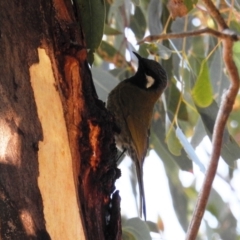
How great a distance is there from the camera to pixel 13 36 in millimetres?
1388

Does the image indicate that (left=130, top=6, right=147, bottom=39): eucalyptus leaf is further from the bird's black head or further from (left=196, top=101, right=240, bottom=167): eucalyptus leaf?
(left=196, top=101, right=240, bottom=167): eucalyptus leaf

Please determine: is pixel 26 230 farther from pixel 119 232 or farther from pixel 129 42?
pixel 129 42

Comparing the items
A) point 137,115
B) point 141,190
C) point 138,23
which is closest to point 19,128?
point 141,190

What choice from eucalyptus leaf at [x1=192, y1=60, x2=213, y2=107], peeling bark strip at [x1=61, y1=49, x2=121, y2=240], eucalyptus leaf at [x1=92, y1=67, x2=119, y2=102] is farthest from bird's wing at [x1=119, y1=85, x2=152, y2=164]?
peeling bark strip at [x1=61, y1=49, x2=121, y2=240]

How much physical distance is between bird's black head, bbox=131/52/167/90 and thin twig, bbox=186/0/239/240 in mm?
881

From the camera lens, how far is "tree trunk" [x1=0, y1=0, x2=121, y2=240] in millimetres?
1257

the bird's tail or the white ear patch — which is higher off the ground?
the white ear patch

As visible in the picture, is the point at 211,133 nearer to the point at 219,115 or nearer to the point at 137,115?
the point at 137,115

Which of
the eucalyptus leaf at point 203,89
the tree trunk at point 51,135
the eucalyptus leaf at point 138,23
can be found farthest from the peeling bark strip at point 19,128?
the eucalyptus leaf at point 138,23

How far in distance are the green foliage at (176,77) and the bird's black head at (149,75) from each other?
0.13 ft

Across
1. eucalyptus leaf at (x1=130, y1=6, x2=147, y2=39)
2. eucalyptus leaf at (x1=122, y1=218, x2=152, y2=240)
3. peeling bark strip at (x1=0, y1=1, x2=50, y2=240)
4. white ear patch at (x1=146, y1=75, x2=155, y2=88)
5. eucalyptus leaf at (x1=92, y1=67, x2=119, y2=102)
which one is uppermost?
peeling bark strip at (x1=0, y1=1, x2=50, y2=240)

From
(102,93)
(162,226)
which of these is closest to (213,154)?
(102,93)

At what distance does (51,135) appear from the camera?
53.8 inches

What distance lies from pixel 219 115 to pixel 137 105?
97cm
